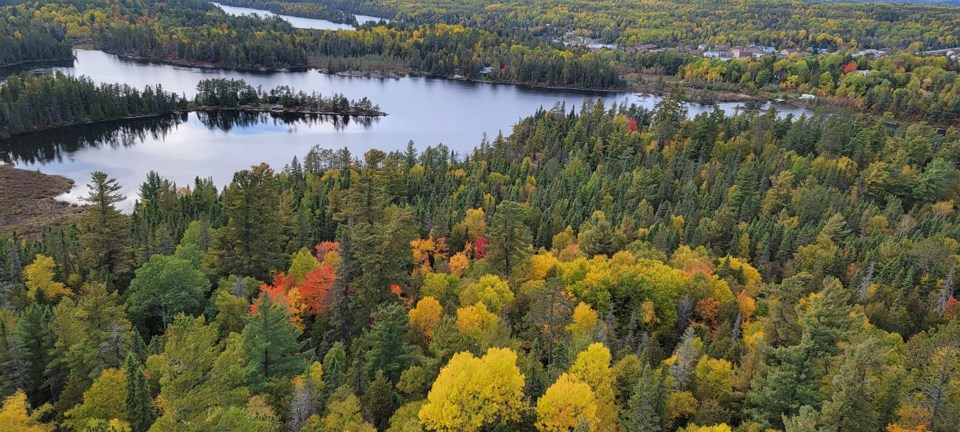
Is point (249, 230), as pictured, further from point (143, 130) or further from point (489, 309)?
point (143, 130)

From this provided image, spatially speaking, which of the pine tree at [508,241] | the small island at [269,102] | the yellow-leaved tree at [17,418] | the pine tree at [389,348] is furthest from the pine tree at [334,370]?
the small island at [269,102]

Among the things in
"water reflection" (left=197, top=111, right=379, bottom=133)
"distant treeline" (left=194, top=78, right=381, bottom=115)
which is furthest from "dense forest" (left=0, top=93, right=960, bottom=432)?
"distant treeline" (left=194, top=78, right=381, bottom=115)

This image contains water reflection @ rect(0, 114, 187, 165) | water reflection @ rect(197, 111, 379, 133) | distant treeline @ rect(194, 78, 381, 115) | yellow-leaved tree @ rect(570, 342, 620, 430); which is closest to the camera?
yellow-leaved tree @ rect(570, 342, 620, 430)

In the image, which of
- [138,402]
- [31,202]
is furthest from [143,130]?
[138,402]

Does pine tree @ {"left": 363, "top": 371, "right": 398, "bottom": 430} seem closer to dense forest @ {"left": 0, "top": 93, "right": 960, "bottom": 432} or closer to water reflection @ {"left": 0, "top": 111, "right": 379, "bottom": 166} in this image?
dense forest @ {"left": 0, "top": 93, "right": 960, "bottom": 432}

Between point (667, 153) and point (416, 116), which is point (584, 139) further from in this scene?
point (416, 116)
